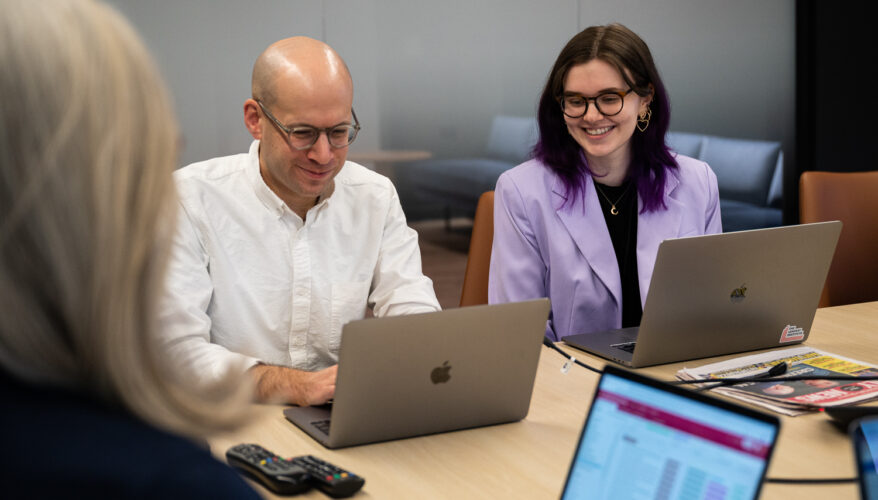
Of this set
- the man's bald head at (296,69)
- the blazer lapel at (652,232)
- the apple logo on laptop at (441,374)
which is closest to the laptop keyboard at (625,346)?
the blazer lapel at (652,232)

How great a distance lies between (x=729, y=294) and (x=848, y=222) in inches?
50.1

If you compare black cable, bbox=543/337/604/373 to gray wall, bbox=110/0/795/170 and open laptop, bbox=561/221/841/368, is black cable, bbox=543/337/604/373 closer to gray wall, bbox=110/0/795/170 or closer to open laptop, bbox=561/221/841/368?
open laptop, bbox=561/221/841/368

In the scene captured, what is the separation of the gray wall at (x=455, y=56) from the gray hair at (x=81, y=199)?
2576 millimetres

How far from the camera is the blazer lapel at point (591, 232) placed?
7.80 ft

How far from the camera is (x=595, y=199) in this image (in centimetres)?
246

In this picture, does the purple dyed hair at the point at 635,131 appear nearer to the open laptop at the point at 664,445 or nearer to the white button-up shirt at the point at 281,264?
the white button-up shirt at the point at 281,264

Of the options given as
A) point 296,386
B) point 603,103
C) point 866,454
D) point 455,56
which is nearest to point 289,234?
point 296,386

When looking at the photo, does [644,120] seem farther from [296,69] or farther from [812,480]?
[812,480]

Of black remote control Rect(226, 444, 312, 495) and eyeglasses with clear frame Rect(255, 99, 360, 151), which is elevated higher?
eyeglasses with clear frame Rect(255, 99, 360, 151)

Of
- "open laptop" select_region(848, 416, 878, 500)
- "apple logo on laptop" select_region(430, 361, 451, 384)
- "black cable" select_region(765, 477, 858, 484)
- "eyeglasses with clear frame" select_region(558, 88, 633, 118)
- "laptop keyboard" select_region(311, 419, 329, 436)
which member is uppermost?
"eyeglasses with clear frame" select_region(558, 88, 633, 118)

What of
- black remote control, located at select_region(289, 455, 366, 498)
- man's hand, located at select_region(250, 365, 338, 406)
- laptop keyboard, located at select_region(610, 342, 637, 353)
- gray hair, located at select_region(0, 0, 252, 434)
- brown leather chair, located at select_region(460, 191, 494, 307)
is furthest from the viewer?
brown leather chair, located at select_region(460, 191, 494, 307)

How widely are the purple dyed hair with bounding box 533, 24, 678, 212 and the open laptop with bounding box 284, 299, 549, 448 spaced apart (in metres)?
0.99

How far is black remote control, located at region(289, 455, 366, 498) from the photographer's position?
50.2 inches

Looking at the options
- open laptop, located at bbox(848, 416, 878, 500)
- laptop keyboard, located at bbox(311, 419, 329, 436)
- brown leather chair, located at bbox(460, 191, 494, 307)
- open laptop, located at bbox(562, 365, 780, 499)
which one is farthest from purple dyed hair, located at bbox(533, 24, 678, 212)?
open laptop, located at bbox(848, 416, 878, 500)
